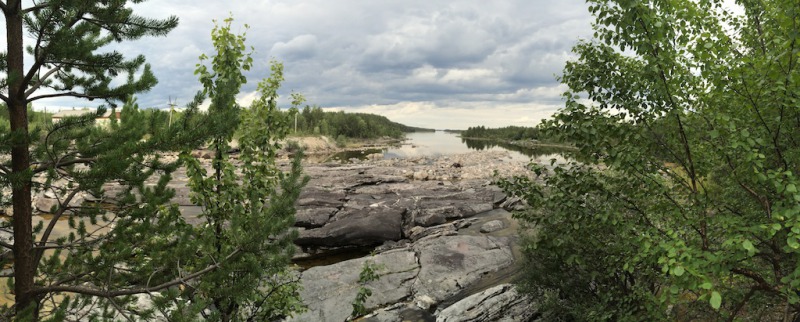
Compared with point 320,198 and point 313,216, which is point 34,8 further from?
point 320,198

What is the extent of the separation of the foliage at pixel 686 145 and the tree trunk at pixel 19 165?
6937 millimetres

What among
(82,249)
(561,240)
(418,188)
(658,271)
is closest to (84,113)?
(82,249)

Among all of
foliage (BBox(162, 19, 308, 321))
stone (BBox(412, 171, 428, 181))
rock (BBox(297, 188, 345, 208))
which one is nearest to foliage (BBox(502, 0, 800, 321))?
foliage (BBox(162, 19, 308, 321))

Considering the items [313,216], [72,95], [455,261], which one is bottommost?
[455,261]

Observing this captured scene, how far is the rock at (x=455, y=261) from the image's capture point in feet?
48.4

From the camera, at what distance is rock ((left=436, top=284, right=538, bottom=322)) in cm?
1177

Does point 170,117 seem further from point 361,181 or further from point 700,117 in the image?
point 361,181

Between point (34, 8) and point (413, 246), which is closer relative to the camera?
point (34, 8)

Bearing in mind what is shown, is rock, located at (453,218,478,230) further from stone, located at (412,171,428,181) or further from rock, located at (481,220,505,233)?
stone, located at (412,171,428,181)

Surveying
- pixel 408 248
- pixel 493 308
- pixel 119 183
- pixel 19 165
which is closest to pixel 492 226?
pixel 408 248

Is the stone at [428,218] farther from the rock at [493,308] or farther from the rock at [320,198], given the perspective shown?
the rock at [493,308]

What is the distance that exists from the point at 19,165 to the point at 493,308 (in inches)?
448

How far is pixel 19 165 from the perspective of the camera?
16.0ft

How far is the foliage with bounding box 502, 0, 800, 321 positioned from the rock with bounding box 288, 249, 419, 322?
295 inches
